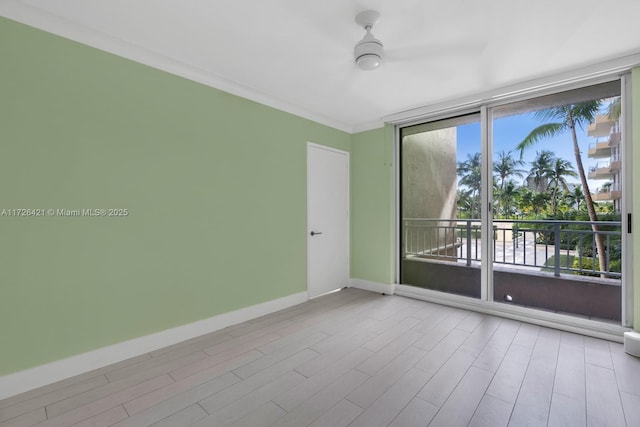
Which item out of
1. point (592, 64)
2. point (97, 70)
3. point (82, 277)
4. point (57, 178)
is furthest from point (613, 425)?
point (97, 70)

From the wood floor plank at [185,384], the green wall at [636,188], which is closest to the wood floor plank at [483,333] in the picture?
the green wall at [636,188]

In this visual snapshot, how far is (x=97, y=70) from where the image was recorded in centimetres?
227

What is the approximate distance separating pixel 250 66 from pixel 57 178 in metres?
1.87

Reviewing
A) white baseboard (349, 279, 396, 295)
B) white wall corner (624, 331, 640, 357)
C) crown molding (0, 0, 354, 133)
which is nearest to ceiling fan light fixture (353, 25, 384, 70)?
crown molding (0, 0, 354, 133)

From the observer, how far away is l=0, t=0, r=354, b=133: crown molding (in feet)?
6.46

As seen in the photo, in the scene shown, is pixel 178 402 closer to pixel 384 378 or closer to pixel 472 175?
pixel 384 378

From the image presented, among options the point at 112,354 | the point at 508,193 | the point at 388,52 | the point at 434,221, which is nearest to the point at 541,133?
the point at 508,193

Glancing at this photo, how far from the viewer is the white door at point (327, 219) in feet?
13.3

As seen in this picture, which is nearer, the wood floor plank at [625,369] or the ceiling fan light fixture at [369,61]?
the wood floor plank at [625,369]

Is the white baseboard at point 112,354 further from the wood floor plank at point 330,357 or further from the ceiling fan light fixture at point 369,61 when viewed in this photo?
the ceiling fan light fixture at point 369,61

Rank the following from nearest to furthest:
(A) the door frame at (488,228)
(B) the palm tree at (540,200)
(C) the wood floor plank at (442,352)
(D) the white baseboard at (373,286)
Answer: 1. (C) the wood floor plank at (442,352)
2. (A) the door frame at (488,228)
3. (B) the palm tree at (540,200)
4. (D) the white baseboard at (373,286)

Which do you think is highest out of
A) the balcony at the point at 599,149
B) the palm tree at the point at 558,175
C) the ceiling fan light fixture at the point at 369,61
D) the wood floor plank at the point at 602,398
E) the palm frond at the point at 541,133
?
the ceiling fan light fixture at the point at 369,61

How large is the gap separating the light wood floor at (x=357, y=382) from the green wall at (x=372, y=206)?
57.8 inches

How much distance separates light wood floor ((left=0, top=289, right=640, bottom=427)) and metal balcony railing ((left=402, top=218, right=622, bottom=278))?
3.70ft
